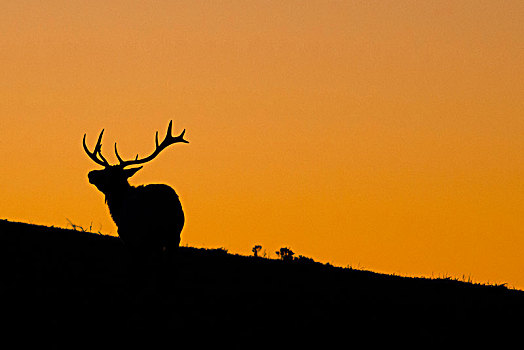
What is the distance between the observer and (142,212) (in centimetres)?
1912

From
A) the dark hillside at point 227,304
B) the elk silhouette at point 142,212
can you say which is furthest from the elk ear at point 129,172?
the dark hillside at point 227,304

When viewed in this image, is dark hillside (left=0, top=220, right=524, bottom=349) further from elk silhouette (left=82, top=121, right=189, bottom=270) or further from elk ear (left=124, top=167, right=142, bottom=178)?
elk ear (left=124, top=167, right=142, bottom=178)

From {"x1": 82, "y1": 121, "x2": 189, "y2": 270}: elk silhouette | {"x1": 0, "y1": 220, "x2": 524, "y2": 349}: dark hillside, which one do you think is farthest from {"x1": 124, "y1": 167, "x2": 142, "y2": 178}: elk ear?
{"x1": 0, "y1": 220, "x2": 524, "y2": 349}: dark hillside

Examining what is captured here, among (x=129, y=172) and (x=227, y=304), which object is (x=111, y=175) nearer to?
(x=129, y=172)

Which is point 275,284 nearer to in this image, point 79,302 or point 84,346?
point 79,302

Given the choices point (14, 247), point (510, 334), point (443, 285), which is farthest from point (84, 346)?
point (443, 285)

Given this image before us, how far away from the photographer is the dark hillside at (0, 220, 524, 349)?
14.2 metres

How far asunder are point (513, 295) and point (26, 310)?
1066 centimetres

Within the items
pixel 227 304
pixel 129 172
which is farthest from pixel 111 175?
pixel 227 304

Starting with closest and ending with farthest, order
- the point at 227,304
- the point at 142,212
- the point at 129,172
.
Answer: the point at 227,304 → the point at 142,212 → the point at 129,172

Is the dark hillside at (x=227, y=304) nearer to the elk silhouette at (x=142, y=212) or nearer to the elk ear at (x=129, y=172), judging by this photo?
the elk silhouette at (x=142, y=212)

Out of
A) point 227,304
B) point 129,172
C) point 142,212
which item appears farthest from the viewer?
point 129,172

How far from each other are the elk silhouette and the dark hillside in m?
0.56

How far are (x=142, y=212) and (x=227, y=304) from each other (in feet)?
10.6
